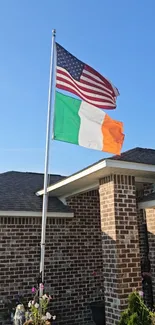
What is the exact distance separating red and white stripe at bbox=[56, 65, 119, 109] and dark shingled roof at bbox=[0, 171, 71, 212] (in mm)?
3167

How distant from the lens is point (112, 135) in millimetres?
6852

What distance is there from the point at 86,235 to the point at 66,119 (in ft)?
13.0

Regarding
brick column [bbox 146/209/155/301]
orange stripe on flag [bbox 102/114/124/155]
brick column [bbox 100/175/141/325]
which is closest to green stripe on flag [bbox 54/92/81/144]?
orange stripe on flag [bbox 102/114/124/155]

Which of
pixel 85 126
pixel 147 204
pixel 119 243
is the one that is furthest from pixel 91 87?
pixel 119 243

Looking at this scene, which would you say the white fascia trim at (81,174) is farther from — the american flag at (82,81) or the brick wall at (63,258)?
the american flag at (82,81)

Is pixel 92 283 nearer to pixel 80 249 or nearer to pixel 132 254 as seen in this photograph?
pixel 80 249

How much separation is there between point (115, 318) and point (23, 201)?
12.5 ft

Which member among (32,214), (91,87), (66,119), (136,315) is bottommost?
(136,315)

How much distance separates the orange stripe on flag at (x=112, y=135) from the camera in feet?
21.9

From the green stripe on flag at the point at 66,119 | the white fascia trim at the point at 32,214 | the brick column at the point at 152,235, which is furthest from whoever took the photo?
the white fascia trim at the point at 32,214

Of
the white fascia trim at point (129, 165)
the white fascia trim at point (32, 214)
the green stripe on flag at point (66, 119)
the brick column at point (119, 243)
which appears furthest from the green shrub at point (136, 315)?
the white fascia trim at point (32, 214)

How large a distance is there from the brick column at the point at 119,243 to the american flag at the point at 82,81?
66.5 inches

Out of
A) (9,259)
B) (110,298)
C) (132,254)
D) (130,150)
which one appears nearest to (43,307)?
(110,298)

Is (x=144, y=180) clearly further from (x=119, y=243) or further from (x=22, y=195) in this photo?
(x=22, y=195)
